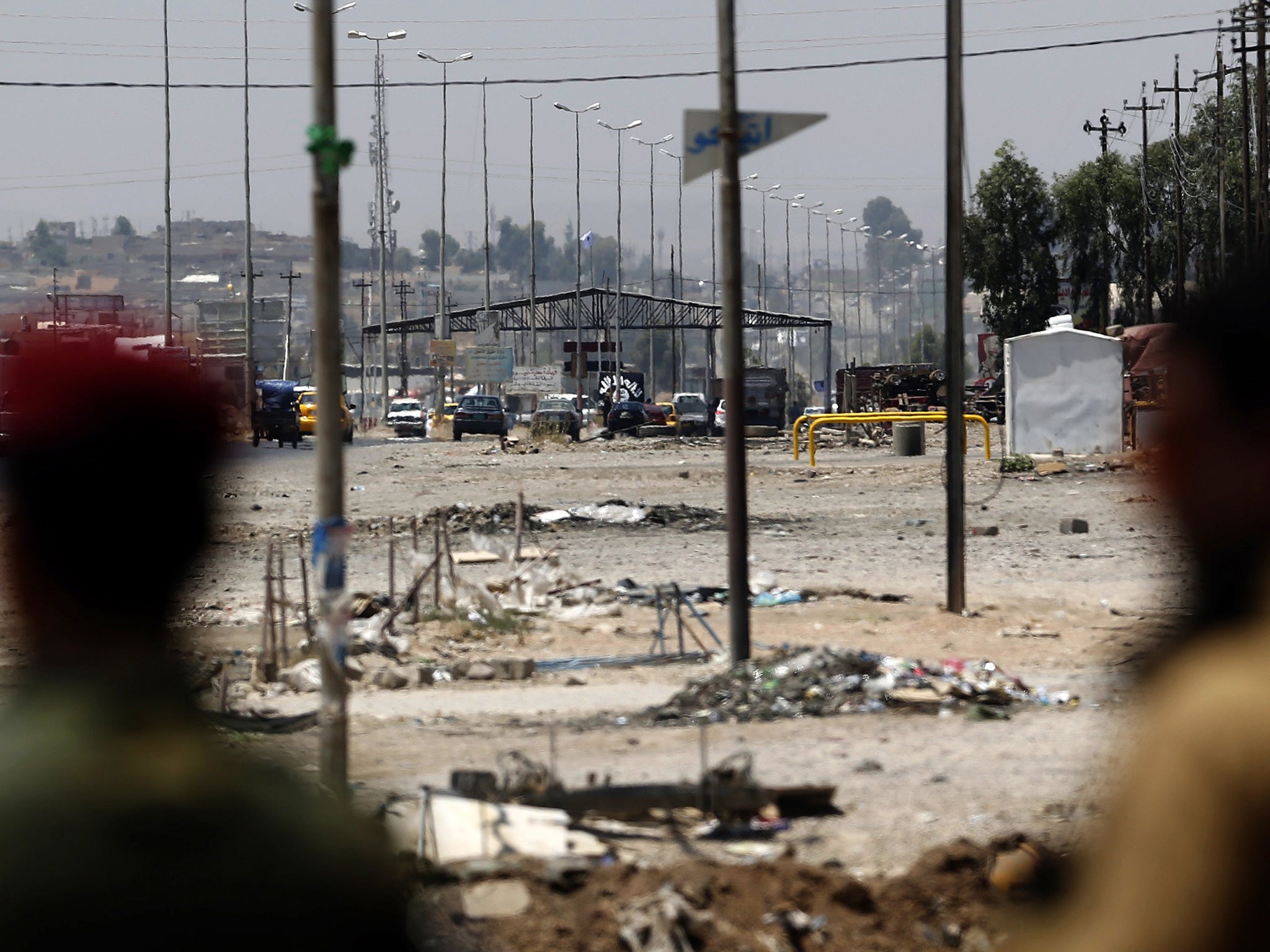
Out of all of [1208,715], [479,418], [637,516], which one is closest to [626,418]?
[479,418]

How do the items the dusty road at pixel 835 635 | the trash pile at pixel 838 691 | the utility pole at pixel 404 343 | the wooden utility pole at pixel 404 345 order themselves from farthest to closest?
the utility pole at pixel 404 343 < the wooden utility pole at pixel 404 345 < the trash pile at pixel 838 691 < the dusty road at pixel 835 635

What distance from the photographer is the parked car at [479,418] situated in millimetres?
58500

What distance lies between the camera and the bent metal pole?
34.2 ft

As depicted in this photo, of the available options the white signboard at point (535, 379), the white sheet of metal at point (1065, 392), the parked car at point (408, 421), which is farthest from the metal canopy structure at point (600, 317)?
the white sheet of metal at point (1065, 392)

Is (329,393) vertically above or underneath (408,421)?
underneath

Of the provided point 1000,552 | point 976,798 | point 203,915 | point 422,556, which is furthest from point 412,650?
point 203,915

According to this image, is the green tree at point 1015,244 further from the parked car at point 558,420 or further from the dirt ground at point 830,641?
the dirt ground at point 830,641

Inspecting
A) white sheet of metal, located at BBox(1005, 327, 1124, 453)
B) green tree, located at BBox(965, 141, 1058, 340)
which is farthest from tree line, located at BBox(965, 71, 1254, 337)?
white sheet of metal, located at BBox(1005, 327, 1124, 453)

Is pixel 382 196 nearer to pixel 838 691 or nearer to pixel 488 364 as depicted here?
pixel 488 364

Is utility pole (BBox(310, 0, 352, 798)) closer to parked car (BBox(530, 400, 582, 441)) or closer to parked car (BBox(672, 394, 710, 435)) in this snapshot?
parked car (BBox(530, 400, 582, 441))

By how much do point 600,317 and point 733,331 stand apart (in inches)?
3177

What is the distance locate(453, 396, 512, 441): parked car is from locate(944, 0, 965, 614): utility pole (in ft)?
146

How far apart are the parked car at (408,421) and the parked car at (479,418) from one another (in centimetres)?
785

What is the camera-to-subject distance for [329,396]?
6.27 m
